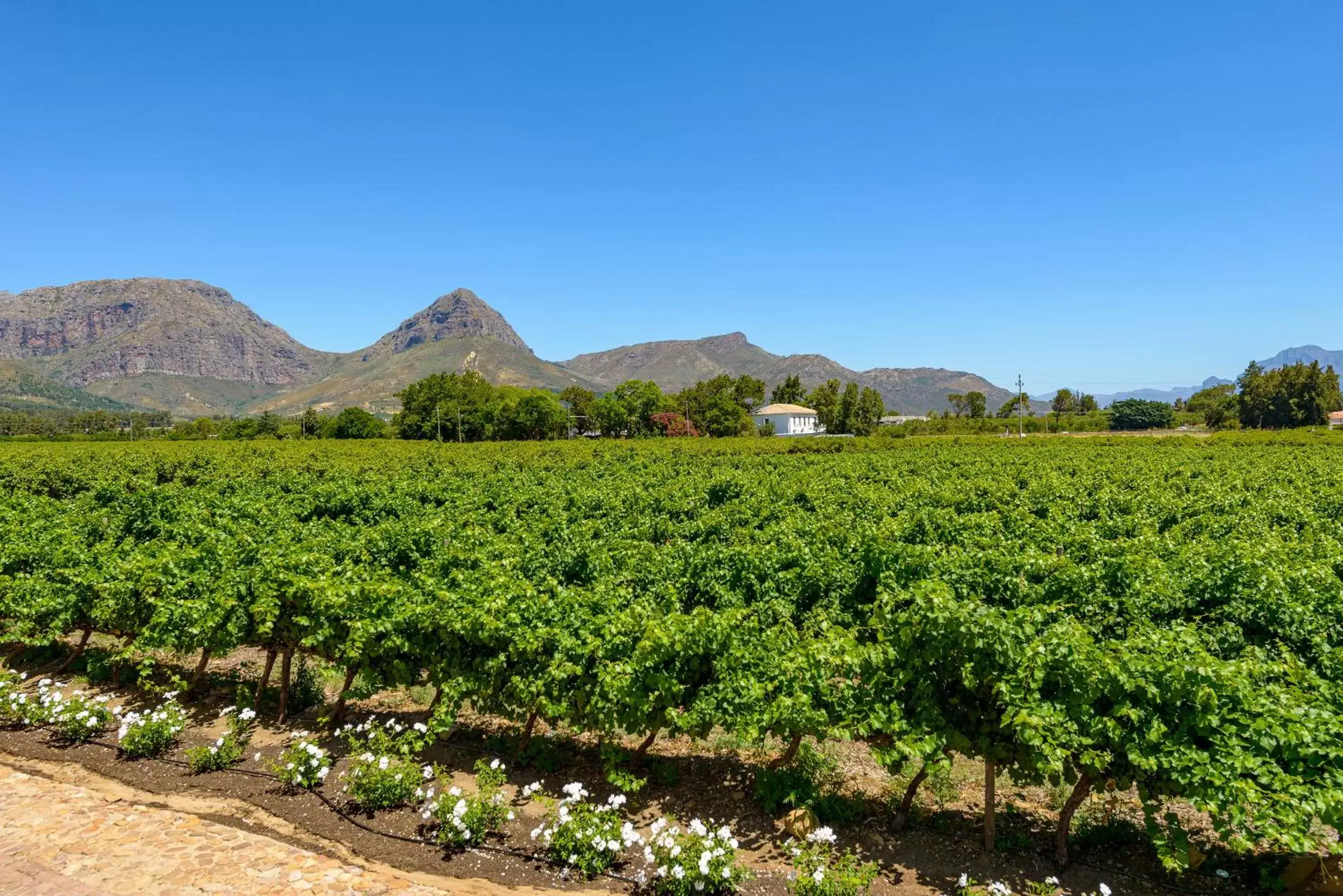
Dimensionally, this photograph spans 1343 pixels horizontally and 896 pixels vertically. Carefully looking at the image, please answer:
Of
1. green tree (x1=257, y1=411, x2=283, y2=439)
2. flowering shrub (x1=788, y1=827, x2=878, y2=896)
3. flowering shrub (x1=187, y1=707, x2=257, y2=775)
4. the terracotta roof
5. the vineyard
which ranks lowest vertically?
flowering shrub (x1=187, y1=707, x2=257, y2=775)

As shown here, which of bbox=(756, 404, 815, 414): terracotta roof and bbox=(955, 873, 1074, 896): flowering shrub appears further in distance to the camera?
bbox=(756, 404, 815, 414): terracotta roof

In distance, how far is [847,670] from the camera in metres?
7.63

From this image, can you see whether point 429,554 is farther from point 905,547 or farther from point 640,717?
point 905,547

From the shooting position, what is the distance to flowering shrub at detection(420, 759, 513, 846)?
7.23 meters

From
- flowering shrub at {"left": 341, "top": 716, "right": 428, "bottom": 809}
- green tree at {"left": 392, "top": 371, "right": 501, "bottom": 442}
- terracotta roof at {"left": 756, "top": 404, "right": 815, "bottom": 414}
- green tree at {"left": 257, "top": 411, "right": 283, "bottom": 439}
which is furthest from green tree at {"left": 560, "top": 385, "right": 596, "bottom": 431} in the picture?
flowering shrub at {"left": 341, "top": 716, "right": 428, "bottom": 809}

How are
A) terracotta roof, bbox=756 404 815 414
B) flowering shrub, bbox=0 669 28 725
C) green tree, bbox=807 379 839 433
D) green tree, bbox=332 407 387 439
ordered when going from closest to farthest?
flowering shrub, bbox=0 669 28 725 < green tree, bbox=332 407 387 439 < green tree, bbox=807 379 839 433 < terracotta roof, bbox=756 404 815 414

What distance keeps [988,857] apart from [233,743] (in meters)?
10.0

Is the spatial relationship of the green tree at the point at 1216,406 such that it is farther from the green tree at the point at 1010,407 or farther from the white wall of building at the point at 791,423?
the white wall of building at the point at 791,423

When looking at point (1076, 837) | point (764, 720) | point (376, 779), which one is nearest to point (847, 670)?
point (764, 720)

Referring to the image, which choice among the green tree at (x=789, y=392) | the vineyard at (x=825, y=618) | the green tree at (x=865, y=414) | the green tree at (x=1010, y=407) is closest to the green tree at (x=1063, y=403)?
the green tree at (x=1010, y=407)

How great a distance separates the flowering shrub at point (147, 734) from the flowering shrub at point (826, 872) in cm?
900

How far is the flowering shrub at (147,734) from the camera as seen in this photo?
920 centimetres

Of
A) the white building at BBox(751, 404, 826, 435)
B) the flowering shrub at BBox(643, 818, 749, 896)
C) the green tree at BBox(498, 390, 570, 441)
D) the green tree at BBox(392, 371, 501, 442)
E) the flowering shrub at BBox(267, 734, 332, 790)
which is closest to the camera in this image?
the flowering shrub at BBox(643, 818, 749, 896)

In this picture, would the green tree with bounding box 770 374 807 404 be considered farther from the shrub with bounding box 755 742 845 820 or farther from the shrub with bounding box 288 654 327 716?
the shrub with bounding box 755 742 845 820
